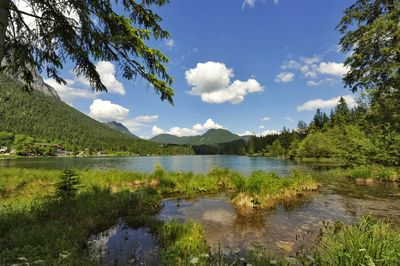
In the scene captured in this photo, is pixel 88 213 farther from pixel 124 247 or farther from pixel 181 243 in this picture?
pixel 181 243

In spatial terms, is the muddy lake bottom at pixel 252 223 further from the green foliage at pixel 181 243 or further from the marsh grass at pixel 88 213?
the marsh grass at pixel 88 213

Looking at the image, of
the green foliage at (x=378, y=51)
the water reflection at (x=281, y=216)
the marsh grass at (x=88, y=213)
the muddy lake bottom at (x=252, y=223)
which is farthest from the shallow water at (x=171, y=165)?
the green foliage at (x=378, y=51)

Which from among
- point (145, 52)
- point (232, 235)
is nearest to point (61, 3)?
point (145, 52)

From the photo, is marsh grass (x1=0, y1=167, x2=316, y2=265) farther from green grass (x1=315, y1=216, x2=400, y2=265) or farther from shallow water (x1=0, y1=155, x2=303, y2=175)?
shallow water (x1=0, y1=155, x2=303, y2=175)

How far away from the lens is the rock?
25.3 ft

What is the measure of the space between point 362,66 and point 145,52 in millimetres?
12363

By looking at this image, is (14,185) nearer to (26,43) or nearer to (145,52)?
(26,43)

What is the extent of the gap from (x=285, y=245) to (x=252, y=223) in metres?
2.64

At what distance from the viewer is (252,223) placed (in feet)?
35.0

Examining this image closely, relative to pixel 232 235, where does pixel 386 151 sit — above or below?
above

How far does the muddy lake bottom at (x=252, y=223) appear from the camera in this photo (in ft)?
24.3

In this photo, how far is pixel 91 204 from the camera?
10672 millimetres

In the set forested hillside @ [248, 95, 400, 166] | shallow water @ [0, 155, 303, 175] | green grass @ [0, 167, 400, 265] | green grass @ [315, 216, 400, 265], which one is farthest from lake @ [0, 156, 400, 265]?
shallow water @ [0, 155, 303, 175]

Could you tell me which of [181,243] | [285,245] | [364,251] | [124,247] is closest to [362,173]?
[285,245]
